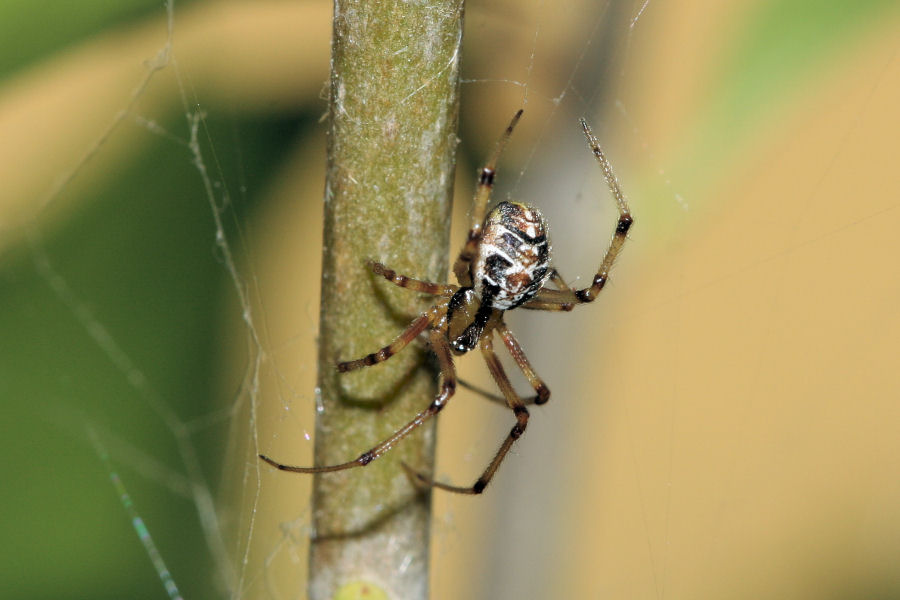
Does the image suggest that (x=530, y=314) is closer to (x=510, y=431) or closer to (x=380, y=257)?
(x=510, y=431)

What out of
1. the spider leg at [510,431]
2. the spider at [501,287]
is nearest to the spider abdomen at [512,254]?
the spider at [501,287]

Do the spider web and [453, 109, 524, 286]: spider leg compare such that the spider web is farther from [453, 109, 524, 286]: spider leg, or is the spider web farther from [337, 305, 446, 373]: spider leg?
[337, 305, 446, 373]: spider leg

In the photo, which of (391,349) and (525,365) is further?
(525,365)

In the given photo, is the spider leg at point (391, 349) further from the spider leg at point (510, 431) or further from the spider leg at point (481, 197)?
the spider leg at point (510, 431)

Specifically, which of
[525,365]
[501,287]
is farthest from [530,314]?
[501,287]

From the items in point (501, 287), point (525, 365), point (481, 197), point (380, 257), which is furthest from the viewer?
point (525, 365)

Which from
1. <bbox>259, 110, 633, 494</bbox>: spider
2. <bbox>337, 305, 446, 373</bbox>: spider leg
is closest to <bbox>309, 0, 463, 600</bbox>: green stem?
<bbox>337, 305, 446, 373</bbox>: spider leg
